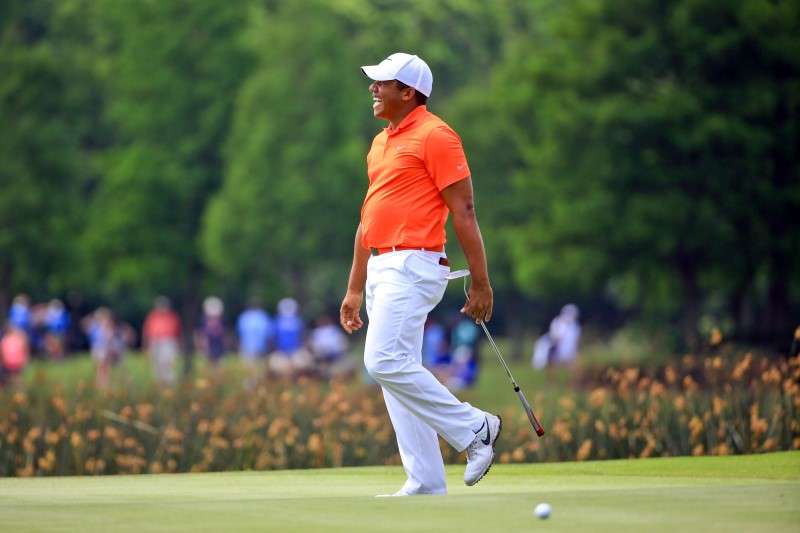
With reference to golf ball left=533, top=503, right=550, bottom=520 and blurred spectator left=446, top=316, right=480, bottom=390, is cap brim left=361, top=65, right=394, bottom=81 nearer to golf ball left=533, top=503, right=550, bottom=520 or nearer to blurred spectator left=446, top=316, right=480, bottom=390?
golf ball left=533, top=503, right=550, bottom=520

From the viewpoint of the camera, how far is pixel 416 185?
329 inches

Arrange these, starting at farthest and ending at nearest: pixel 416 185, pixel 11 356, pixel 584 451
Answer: pixel 11 356 → pixel 584 451 → pixel 416 185

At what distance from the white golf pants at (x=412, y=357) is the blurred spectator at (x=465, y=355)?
21.1 metres

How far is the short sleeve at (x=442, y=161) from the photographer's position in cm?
830

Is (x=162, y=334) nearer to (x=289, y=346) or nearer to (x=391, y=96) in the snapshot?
(x=289, y=346)

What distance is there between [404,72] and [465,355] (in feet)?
72.8

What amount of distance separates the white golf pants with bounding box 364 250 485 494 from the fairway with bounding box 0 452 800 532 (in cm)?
25

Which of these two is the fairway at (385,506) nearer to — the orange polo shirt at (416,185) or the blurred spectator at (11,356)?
the orange polo shirt at (416,185)

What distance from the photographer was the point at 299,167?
44281 millimetres

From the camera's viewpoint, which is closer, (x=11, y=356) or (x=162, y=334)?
(x=11, y=356)

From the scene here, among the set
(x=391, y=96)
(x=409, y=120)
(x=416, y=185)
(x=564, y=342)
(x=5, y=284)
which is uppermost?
→ (x=391, y=96)

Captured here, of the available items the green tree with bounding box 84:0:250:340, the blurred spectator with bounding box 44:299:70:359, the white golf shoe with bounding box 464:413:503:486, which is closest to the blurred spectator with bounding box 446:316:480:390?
the blurred spectator with bounding box 44:299:70:359

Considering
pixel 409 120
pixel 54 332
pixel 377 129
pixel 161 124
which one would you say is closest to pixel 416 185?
pixel 409 120

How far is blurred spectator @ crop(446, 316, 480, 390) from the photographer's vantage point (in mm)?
30062
